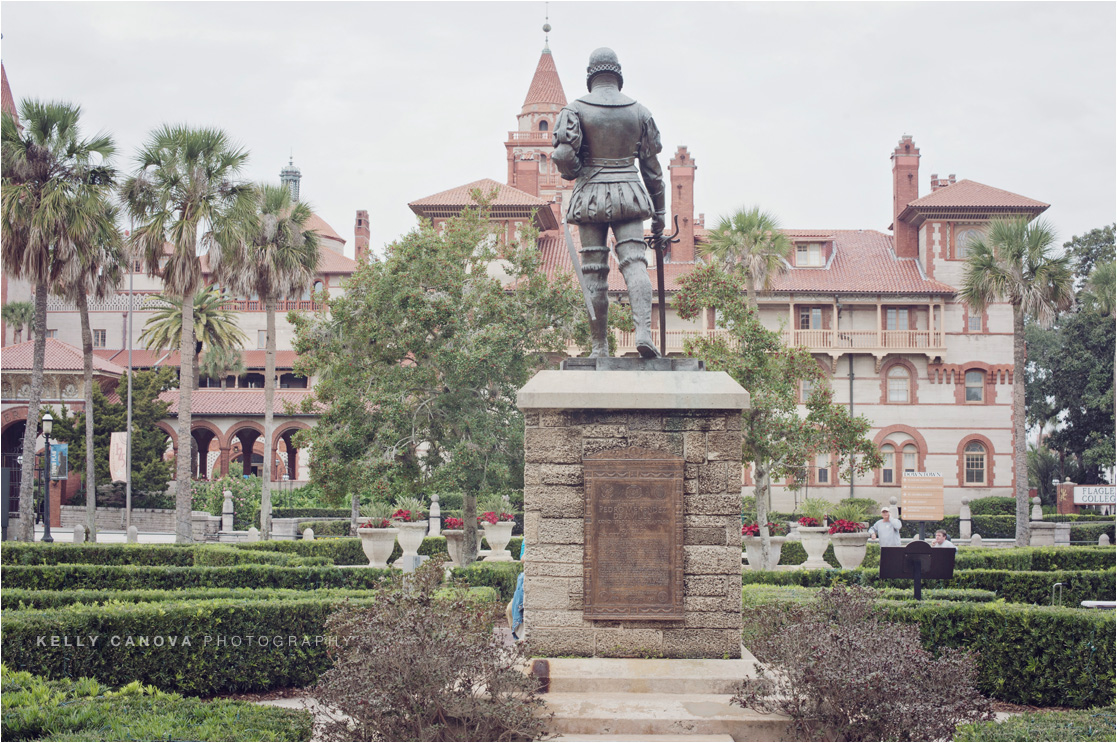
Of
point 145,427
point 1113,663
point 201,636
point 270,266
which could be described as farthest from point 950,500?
point 201,636

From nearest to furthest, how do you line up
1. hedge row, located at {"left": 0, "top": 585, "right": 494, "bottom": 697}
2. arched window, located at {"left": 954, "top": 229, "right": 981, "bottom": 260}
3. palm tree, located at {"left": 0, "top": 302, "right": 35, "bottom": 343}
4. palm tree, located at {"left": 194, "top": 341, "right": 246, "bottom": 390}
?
hedge row, located at {"left": 0, "top": 585, "right": 494, "bottom": 697} → arched window, located at {"left": 954, "top": 229, "right": 981, "bottom": 260} → palm tree, located at {"left": 194, "top": 341, "right": 246, "bottom": 390} → palm tree, located at {"left": 0, "top": 302, "right": 35, "bottom": 343}

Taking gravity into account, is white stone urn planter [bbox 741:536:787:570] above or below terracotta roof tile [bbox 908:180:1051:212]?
below

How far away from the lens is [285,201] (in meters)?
→ 30.2

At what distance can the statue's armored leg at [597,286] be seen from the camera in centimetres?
802

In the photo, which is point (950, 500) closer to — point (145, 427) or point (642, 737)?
point (145, 427)

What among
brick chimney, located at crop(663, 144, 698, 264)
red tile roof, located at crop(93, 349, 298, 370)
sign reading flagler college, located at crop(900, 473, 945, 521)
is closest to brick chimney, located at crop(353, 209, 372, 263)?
red tile roof, located at crop(93, 349, 298, 370)

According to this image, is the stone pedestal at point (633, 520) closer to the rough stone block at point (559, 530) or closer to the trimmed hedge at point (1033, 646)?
the rough stone block at point (559, 530)

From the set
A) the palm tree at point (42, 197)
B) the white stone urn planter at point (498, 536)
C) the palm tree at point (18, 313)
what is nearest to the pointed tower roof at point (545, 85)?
the palm tree at point (18, 313)

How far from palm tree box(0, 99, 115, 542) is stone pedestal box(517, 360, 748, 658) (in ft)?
67.5

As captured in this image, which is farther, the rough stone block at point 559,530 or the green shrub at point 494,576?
the green shrub at point 494,576

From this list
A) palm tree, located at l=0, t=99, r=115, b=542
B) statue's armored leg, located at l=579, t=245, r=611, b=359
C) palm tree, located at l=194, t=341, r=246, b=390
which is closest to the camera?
statue's armored leg, located at l=579, t=245, r=611, b=359

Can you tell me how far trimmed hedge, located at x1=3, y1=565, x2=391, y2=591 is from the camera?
15047 millimetres

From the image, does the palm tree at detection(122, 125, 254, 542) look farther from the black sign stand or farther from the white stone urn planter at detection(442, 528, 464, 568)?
the black sign stand

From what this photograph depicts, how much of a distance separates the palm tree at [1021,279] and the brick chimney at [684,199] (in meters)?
20.3
